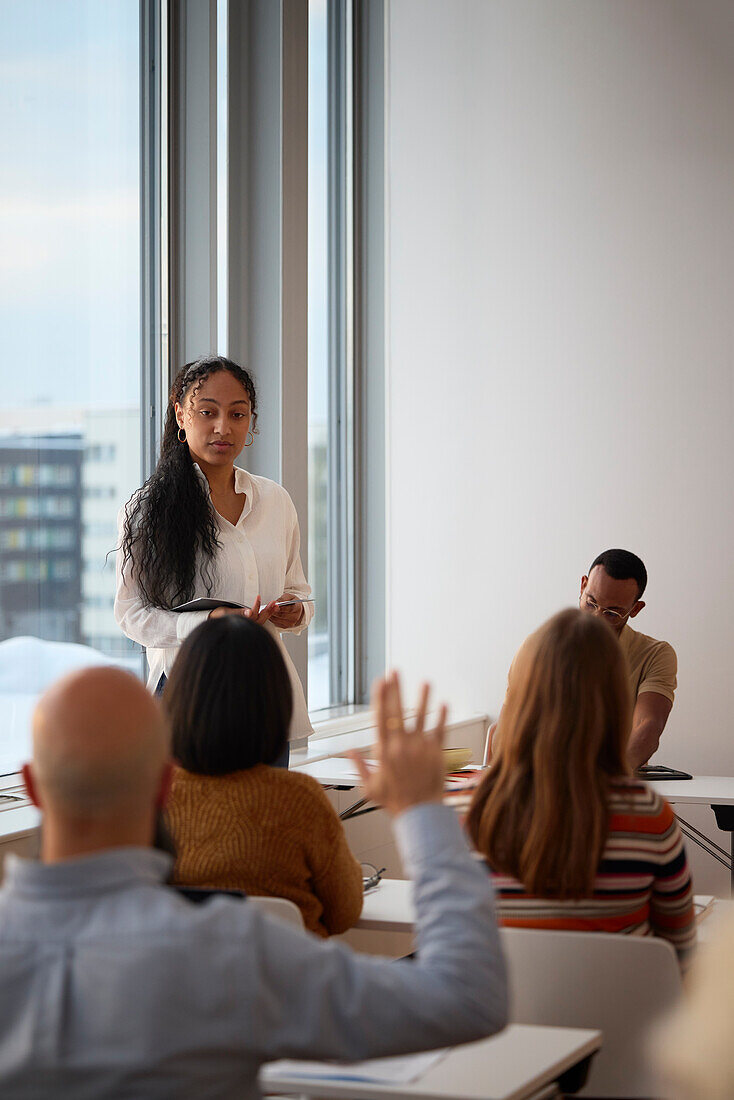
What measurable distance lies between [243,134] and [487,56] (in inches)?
52.0

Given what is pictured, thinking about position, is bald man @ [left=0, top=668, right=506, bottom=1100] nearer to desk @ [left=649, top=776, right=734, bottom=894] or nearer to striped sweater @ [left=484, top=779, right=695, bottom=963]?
striped sweater @ [left=484, top=779, right=695, bottom=963]

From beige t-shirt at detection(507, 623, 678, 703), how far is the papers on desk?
2.30m

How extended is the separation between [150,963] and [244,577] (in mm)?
2239

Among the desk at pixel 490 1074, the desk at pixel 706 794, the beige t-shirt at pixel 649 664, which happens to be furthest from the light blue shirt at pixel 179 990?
the beige t-shirt at pixel 649 664

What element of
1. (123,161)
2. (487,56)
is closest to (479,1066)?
(123,161)

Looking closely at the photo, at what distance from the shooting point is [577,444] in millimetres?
5086

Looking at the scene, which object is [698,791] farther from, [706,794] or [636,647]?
[636,647]

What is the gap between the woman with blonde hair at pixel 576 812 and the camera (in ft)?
5.94

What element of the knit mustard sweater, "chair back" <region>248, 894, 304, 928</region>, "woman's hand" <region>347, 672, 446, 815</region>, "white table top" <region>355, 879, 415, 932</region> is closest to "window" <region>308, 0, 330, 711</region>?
"white table top" <region>355, 879, 415, 932</region>

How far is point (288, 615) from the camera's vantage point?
10.1 feet

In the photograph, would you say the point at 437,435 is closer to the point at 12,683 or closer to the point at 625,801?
the point at 12,683

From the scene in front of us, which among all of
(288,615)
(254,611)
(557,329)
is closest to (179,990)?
(254,611)

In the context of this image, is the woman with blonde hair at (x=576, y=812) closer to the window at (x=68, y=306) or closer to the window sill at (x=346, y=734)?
the window at (x=68, y=306)

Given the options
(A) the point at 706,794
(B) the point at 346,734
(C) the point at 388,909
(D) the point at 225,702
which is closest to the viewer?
(D) the point at 225,702
